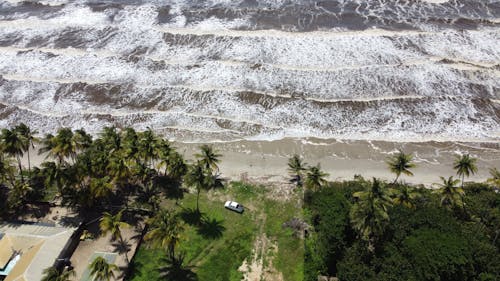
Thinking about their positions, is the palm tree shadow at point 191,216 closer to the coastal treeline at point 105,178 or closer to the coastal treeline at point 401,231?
the coastal treeline at point 105,178

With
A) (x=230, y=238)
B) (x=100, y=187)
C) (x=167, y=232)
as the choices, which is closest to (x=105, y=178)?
(x=100, y=187)

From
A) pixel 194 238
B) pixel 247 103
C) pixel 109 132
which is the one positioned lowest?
pixel 194 238

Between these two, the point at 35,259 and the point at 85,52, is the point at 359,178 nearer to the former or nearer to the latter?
the point at 35,259

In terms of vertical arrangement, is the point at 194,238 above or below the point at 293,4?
below

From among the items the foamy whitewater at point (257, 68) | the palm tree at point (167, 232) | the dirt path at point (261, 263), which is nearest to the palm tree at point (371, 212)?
the dirt path at point (261, 263)

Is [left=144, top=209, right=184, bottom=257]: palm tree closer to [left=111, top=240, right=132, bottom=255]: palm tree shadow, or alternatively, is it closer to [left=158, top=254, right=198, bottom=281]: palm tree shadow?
[left=158, top=254, right=198, bottom=281]: palm tree shadow

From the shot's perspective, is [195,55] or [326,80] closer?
[326,80]

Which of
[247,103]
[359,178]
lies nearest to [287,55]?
[247,103]

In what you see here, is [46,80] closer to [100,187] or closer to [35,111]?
[35,111]
